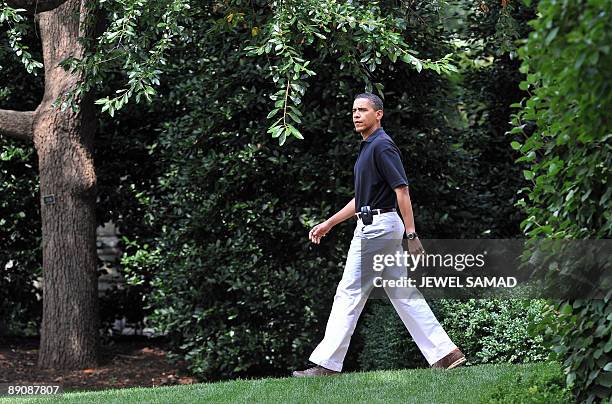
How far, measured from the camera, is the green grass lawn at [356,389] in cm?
630

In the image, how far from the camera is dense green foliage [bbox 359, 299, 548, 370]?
7.62 meters

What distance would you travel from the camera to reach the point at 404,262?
290 inches

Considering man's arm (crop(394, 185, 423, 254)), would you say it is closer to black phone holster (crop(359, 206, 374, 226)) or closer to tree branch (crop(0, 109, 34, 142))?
black phone holster (crop(359, 206, 374, 226))

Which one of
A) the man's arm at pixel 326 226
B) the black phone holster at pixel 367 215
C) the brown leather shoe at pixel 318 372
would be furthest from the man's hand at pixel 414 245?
the brown leather shoe at pixel 318 372

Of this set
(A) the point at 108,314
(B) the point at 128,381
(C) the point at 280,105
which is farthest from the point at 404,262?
(A) the point at 108,314

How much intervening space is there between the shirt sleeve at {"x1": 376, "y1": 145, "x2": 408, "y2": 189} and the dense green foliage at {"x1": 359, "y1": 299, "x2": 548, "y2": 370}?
4.65 ft

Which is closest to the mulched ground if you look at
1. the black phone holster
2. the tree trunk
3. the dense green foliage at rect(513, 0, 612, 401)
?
the tree trunk

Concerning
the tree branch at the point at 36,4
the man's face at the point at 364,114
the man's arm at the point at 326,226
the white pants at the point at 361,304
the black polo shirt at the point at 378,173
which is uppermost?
the tree branch at the point at 36,4

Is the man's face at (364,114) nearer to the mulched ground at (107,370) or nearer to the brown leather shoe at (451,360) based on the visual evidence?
the brown leather shoe at (451,360)

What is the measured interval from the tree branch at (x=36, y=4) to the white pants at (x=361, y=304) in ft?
9.95

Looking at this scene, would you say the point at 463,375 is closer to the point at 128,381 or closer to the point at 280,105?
the point at 280,105

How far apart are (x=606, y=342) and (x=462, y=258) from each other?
5.06 metres

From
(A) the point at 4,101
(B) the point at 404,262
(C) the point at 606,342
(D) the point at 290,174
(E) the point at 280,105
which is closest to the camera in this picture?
(C) the point at 606,342

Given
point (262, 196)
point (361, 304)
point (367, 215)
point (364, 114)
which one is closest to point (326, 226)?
point (367, 215)
